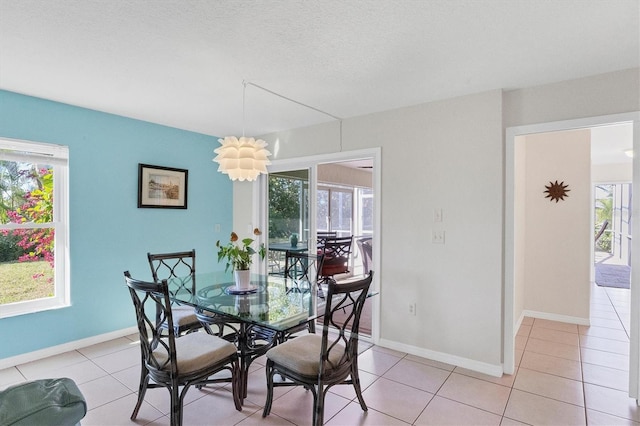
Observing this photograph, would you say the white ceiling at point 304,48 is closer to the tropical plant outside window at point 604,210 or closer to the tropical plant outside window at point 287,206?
the tropical plant outside window at point 287,206

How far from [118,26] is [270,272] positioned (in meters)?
3.37

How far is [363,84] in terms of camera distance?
2766 mm

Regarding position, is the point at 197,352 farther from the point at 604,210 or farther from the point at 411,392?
the point at 604,210

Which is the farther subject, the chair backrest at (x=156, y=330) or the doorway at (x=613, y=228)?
the doorway at (x=613, y=228)

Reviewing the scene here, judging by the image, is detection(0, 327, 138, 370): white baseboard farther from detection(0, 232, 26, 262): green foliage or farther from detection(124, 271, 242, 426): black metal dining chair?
detection(124, 271, 242, 426): black metal dining chair

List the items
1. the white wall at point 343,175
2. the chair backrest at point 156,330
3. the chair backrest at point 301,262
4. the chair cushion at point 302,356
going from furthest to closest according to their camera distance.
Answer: the white wall at point 343,175
the chair backrest at point 301,262
the chair cushion at point 302,356
the chair backrest at point 156,330

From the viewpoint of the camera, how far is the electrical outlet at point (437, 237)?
3100 millimetres

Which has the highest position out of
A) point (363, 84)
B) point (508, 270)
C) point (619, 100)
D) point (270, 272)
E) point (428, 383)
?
point (363, 84)

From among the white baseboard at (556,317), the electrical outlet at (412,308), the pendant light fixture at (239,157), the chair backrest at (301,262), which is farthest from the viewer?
the white baseboard at (556,317)

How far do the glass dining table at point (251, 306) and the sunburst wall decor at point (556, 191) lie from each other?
134 inches

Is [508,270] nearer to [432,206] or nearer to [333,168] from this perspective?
[432,206]

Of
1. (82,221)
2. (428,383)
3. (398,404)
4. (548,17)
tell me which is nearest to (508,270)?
(428,383)

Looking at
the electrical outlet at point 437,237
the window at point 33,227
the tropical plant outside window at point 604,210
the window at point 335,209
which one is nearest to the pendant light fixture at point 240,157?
the electrical outlet at point 437,237

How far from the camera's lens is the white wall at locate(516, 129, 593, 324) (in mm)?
4094
